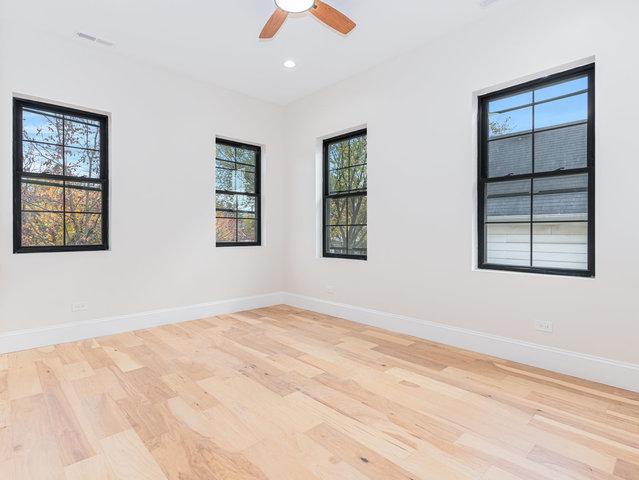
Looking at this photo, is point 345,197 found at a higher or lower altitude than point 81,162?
lower

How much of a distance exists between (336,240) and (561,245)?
258 centimetres

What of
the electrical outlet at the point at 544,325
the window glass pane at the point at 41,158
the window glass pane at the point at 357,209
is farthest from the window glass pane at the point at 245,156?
the electrical outlet at the point at 544,325

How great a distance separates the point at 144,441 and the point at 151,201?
282 cm

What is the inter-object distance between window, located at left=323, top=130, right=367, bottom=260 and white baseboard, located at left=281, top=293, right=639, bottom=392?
0.79 m

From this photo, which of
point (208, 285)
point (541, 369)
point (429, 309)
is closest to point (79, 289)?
point (208, 285)

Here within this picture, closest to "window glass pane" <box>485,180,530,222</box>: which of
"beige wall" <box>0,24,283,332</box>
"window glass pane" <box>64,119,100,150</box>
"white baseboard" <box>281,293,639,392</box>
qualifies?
"white baseboard" <box>281,293,639,392</box>

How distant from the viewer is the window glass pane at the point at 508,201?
3.03m

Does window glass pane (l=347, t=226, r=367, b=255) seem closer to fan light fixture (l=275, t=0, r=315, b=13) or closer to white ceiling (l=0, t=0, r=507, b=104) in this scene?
white ceiling (l=0, t=0, r=507, b=104)

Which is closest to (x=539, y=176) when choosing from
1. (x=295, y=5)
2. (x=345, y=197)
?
(x=345, y=197)

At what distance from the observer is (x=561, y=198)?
284 cm

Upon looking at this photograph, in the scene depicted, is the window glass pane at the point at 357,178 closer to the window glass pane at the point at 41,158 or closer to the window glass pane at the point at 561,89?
the window glass pane at the point at 561,89

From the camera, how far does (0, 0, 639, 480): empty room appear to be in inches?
75.3

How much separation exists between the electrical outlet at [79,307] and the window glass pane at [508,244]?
13.1 ft

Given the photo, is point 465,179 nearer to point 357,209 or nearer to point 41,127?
point 357,209
